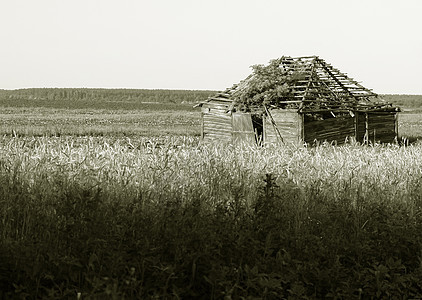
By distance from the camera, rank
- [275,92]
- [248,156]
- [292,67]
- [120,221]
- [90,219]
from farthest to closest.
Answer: [292,67], [275,92], [248,156], [120,221], [90,219]

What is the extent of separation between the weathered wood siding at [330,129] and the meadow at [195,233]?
45.3 ft

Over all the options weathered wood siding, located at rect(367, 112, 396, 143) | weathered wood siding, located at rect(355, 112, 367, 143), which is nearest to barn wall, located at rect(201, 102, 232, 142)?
weathered wood siding, located at rect(355, 112, 367, 143)

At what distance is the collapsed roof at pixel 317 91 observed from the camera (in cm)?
2270

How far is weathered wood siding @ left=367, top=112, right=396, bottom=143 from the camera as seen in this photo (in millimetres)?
24859

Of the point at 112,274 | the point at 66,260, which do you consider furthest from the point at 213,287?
the point at 66,260

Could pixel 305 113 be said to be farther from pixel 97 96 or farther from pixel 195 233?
pixel 97 96

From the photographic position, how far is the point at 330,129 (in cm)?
2286

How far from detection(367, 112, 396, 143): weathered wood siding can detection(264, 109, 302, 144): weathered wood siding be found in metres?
4.68

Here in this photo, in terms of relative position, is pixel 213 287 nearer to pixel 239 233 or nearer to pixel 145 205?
pixel 239 233

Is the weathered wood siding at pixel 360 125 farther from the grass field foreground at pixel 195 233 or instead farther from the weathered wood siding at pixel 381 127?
the grass field foreground at pixel 195 233

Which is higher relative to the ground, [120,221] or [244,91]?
[244,91]

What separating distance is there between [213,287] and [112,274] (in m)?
0.80

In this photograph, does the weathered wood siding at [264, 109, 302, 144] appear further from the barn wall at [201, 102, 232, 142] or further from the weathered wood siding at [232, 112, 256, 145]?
the barn wall at [201, 102, 232, 142]

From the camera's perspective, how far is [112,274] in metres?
4.21
